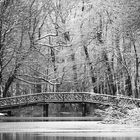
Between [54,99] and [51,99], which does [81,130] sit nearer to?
[51,99]

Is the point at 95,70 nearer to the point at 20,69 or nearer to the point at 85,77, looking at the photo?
the point at 85,77

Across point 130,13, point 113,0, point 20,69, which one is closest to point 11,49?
point 20,69

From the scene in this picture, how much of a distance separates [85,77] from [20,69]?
236 inches

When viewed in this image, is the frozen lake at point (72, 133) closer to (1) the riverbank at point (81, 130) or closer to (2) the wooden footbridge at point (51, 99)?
(1) the riverbank at point (81, 130)

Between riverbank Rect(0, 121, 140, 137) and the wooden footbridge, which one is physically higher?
the wooden footbridge

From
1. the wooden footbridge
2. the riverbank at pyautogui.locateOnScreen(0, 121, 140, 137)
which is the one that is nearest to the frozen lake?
the riverbank at pyautogui.locateOnScreen(0, 121, 140, 137)

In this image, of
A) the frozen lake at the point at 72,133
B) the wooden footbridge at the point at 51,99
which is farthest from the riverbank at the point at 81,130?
the wooden footbridge at the point at 51,99

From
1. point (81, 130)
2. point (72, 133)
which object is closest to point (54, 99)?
point (81, 130)

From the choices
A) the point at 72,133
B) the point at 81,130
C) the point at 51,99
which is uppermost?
the point at 51,99

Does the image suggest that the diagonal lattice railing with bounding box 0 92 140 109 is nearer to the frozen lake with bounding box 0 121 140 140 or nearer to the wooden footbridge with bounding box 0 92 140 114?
the wooden footbridge with bounding box 0 92 140 114

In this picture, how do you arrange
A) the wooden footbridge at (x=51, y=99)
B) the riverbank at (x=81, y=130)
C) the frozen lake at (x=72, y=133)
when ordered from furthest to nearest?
the wooden footbridge at (x=51, y=99)
the riverbank at (x=81, y=130)
the frozen lake at (x=72, y=133)

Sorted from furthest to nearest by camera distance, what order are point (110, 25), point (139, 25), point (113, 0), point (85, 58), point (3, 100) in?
point (85, 58) → point (3, 100) → point (110, 25) → point (113, 0) → point (139, 25)

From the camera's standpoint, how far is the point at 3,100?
46.1 m

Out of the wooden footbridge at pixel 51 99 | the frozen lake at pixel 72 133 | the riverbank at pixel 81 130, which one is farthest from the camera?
the wooden footbridge at pixel 51 99
